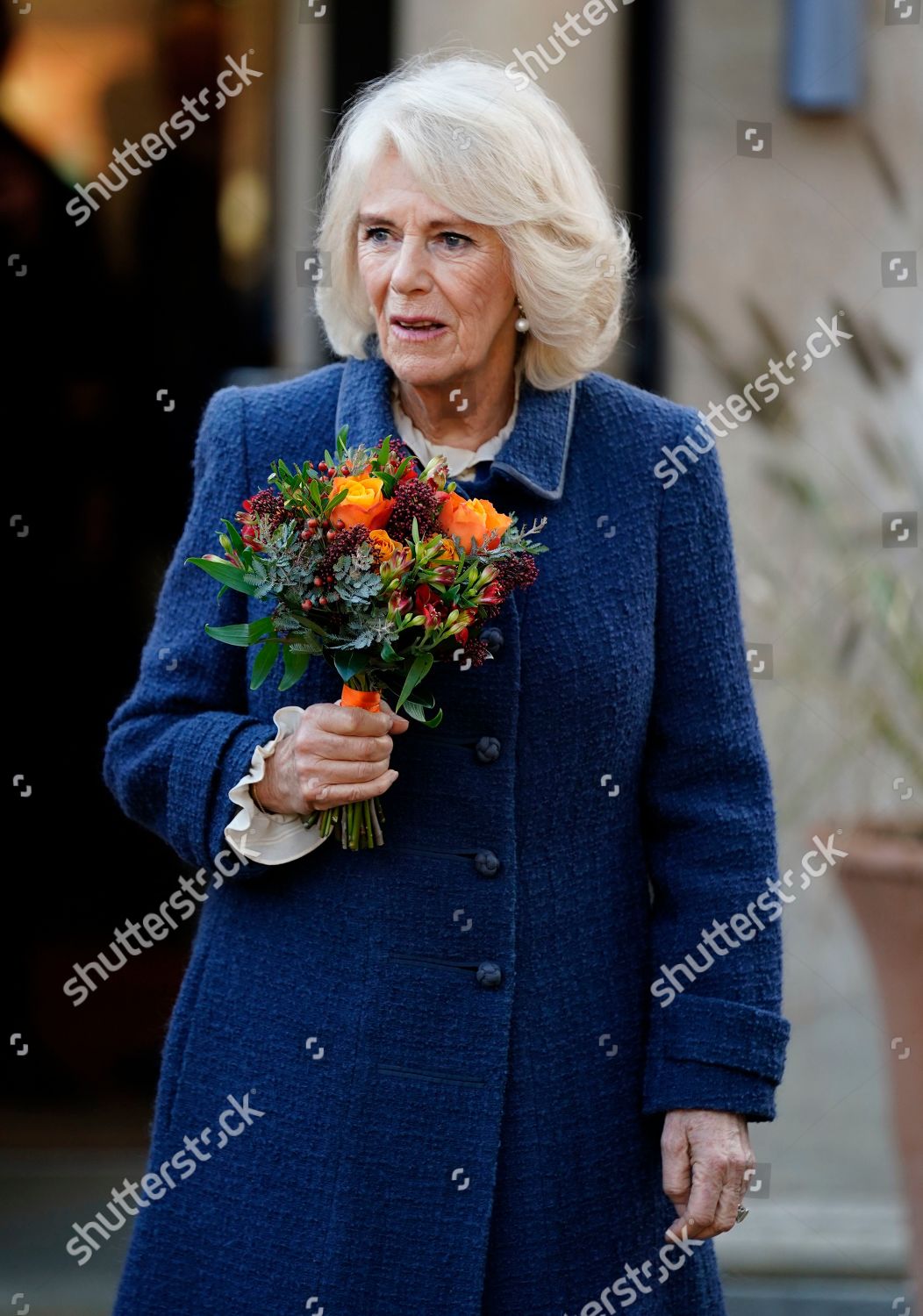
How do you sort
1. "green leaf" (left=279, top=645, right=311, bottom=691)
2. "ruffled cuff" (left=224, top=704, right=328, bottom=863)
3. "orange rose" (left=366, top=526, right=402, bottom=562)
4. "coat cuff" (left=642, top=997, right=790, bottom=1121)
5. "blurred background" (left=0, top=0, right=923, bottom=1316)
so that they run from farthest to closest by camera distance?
"blurred background" (left=0, top=0, right=923, bottom=1316) → "coat cuff" (left=642, top=997, right=790, bottom=1121) → "ruffled cuff" (left=224, top=704, right=328, bottom=863) → "green leaf" (left=279, top=645, right=311, bottom=691) → "orange rose" (left=366, top=526, right=402, bottom=562)

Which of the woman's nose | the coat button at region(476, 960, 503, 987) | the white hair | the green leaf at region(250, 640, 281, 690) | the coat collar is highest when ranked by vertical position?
the white hair

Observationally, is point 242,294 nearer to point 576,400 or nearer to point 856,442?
point 856,442

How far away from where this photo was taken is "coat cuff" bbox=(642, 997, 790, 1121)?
2213mm

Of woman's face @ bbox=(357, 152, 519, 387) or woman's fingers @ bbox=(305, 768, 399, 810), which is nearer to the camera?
woman's fingers @ bbox=(305, 768, 399, 810)

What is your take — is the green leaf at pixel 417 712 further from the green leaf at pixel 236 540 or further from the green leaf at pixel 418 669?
the green leaf at pixel 236 540

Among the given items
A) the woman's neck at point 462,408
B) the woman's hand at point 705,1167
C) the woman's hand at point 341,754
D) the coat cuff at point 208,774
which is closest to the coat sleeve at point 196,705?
the coat cuff at point 208,774

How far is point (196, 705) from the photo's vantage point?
222 cm

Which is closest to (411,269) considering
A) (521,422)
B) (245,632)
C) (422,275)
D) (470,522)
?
(422,275)

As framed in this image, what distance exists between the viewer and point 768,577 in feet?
12.8

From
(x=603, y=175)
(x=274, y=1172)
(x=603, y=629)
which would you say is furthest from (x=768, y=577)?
(x=274, y=1172)

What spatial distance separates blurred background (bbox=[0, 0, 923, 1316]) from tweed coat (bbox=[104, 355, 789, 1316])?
1.68m

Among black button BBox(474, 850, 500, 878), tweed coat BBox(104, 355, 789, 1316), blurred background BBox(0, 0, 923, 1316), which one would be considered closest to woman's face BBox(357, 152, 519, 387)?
tweed coat BBox(104, 355, 789, 1316)

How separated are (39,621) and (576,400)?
2446 mm

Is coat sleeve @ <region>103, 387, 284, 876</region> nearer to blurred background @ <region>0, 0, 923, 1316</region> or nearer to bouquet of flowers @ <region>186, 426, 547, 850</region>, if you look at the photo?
bouquet of flowers @ <region>186, 426, 547, 850</region>
